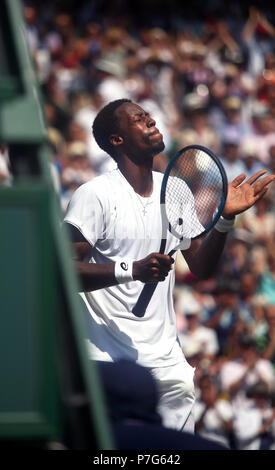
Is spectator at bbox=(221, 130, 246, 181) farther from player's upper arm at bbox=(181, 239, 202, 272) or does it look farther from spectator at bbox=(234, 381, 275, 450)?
player's upper arm at bbox=(181, 239, 202, 272)

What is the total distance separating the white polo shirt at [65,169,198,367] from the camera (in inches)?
166

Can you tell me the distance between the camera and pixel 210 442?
3027 mm


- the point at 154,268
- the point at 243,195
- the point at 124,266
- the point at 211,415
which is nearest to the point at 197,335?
the point at 211,415

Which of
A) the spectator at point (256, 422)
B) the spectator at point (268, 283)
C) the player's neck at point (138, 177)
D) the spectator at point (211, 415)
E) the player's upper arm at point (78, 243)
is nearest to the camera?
the player's upper arm at point (78, 243)

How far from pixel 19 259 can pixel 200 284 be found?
727 cm

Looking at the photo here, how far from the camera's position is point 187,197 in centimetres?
437

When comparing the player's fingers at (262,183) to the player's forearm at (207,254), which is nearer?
the player's fingers at (262,183)

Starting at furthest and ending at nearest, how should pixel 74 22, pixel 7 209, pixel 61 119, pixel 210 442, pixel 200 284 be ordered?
pixel 74 22 → pixel 61 119 → pixel 200 284 → pixel 210 442 → pixel 7 209

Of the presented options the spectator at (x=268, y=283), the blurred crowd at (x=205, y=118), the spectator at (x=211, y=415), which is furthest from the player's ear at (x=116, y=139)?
the spectator at (x=268, y=283)

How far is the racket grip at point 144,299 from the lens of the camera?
4.27 m

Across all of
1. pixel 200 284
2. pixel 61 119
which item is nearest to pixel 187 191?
pixel 200 284

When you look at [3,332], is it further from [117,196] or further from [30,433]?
[117,196]

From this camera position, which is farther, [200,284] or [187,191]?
[200,284]

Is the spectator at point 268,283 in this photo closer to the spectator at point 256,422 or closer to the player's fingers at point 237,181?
the spectator at point 256,422
